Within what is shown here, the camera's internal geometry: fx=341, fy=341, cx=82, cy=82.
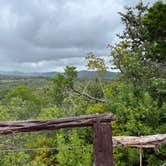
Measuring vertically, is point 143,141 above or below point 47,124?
below

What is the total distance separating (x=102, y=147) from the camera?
1742 mm

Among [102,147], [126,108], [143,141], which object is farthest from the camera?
[126,108]

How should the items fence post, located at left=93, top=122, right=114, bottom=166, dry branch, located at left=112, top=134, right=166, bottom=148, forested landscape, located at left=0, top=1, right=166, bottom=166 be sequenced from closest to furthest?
fence post, located at left=93, top=122, right=114, bottom=166 → dry branch, located at left=112, top=134, right=166, bottom=148 → forested landscape, located at left=0, top=1, right=166, bottom=166

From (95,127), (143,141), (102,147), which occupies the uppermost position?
(95,127)

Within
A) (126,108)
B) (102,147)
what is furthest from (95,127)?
(126,108)

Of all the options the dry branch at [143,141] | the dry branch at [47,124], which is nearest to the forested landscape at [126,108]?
the dry branch at [143,141]

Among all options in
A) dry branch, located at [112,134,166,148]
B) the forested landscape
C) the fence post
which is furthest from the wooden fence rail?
the forested landscape

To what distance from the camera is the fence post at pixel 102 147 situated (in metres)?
1.74

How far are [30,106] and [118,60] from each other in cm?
310

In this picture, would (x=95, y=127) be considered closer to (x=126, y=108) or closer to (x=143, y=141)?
(x=143, y=141)

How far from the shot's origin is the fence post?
5.70 ft

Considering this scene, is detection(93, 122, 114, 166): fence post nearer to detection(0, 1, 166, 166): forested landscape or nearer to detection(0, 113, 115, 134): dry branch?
detection(0, 113, 115, 134): dry branch

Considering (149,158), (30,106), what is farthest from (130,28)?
(149,158)

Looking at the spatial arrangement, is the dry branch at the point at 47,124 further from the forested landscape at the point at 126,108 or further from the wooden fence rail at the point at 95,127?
the forested landscape at the point at 126,108
